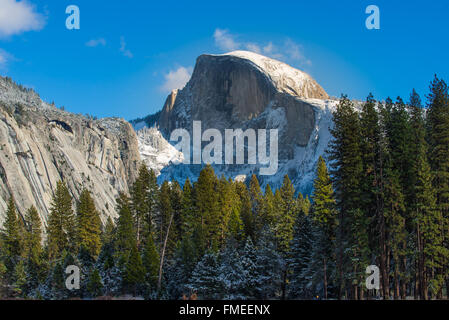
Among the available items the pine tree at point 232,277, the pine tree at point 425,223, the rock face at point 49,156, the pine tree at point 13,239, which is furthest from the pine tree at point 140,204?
the rock face at point 49,156

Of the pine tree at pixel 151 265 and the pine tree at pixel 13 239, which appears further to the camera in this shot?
the pine tree at pixel 13 239

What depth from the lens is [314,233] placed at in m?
34.6

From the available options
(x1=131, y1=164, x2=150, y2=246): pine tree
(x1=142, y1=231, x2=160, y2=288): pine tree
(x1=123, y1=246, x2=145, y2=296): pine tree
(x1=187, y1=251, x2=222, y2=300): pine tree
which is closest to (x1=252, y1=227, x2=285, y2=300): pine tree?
(x1=187, y1=251, x2=222, y2=300): pine tree

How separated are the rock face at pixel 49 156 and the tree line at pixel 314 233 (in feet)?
143

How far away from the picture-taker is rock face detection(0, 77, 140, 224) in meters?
102

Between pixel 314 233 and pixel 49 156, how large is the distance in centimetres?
10817

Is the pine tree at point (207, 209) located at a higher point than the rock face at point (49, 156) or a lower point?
lower

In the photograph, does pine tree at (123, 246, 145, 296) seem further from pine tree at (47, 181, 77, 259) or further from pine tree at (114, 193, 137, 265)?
pine tree at (47, 181, 77, 259)

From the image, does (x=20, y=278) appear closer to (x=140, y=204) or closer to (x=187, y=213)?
(x=140, y=204)

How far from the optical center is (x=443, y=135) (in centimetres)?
3016

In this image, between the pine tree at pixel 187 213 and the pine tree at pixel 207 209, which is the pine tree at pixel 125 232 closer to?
the pine tree at pixel 187 213

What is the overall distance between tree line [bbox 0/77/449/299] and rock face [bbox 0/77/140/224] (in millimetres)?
43542

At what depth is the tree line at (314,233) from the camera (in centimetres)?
2847

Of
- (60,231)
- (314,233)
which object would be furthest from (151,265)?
(60,231)
